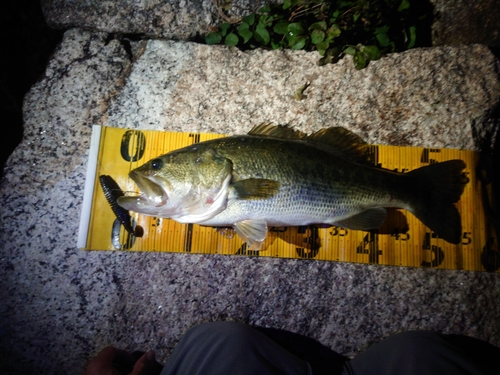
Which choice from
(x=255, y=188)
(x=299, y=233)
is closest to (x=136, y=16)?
(x=255, y=188)

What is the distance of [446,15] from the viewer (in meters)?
3.13

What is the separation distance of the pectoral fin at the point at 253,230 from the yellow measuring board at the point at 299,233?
300mm

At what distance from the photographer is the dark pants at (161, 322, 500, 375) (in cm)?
229

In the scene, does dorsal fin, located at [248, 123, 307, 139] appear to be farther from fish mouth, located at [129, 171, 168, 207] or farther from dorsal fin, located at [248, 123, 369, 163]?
fish mouth, located at [129, 171, 168, 207]

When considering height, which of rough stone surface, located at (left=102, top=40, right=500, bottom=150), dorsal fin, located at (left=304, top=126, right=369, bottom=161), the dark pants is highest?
rough stone surface, located at (left=102, top=40, right=500, bottom=150)

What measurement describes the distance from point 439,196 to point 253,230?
1559 mm

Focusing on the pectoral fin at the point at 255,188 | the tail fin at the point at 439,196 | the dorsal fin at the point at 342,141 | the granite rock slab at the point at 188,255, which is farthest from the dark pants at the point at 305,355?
the dorsal fin at the point at 342,141

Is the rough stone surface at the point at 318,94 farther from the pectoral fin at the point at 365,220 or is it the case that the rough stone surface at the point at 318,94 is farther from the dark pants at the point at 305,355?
the dark pants at the point at 305,355

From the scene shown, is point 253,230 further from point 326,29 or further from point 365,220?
point 326,29

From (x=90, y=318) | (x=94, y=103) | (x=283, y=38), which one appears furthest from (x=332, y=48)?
(x=90, y=318)

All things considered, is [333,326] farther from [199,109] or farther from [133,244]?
[199,109]

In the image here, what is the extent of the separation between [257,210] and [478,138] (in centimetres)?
214

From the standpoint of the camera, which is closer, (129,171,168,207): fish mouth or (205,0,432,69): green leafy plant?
(129,171,168,207): fish mouth

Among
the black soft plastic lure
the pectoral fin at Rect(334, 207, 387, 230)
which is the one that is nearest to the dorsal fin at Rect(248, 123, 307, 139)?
the pectoral fin at Rect(334, 207, 387, 230)
